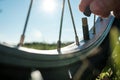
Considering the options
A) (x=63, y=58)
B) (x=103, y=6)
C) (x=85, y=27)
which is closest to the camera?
(x=103, y=6)

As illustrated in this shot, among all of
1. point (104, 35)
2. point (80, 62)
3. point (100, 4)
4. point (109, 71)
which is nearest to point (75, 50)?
point (80, 62)

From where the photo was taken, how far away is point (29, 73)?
4.28ft

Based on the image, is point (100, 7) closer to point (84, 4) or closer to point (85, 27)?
point (84, 4)

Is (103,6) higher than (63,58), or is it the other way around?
(103,6)

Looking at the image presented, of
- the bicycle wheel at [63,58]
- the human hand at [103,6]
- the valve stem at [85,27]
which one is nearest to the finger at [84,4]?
the human hand at [103,6]

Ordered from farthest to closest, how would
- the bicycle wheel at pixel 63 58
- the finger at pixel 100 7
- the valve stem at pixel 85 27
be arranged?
the valve stem at pixel 85 27 < the bicycle wheel at pixel 63 58 < the finger at pixel 100 7

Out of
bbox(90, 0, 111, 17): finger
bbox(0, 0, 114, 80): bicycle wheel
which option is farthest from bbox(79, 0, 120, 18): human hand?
bbox(0, 0, 114, 80): bicycle wheel

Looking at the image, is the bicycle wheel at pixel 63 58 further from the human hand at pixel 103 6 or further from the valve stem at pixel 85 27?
the human hand at pixel 103 6

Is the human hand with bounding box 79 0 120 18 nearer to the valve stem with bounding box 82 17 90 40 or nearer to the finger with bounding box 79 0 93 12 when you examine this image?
the finger with bounding box 79 0 93 12

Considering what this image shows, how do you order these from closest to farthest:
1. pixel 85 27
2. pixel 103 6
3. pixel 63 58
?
pixel 103 6
pixel 63 58
pixel 85 27

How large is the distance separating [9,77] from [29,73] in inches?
4.4

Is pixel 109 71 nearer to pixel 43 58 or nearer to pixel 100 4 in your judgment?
pixel 43 58

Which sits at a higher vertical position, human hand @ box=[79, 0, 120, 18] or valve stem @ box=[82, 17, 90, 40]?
human hand @ box=[79, 0, 120, 18]

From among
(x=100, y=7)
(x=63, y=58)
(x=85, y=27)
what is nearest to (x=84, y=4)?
(x=100, y=7)
